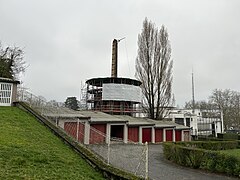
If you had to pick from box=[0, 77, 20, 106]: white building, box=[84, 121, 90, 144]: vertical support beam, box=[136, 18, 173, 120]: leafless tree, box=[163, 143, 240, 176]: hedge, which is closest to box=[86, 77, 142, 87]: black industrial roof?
box=[136, 18, 173, 120]: leafless tree

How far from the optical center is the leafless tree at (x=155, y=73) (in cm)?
3381

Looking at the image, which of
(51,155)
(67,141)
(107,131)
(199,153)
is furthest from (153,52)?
(51,155)

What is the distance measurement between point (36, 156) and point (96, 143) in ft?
26.2

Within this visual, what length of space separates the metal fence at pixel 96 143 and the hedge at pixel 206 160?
2.74 m

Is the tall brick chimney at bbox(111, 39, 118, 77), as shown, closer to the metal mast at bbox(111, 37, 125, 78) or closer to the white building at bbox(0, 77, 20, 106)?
the metal mast at bbox(111, 37, 125, 78)

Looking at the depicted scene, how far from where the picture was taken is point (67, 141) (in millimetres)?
11742

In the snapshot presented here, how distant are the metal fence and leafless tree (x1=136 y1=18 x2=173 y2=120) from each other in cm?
996

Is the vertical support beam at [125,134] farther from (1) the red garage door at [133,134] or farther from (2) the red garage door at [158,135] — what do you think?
(2) the red garage door at [158,135]

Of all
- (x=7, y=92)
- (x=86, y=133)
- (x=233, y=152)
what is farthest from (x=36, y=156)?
(x=233, y=152)

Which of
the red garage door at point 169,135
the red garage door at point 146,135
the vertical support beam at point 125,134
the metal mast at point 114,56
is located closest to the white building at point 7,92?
the vertical support beam at point 125,134

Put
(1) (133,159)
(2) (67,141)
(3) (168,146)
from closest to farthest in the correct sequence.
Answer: (1) (133,159) → (2) (67,141) → (3) (168,146)

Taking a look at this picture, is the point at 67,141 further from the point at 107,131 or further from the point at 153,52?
the point at 153,52

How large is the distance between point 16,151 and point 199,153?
9.63 meters

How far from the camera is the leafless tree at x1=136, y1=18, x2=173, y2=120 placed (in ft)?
111
